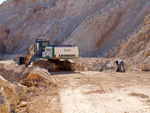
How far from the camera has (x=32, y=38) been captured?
3194 cm

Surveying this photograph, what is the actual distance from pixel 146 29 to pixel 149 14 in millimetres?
2581

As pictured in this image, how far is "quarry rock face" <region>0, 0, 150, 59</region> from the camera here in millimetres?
A: 18969

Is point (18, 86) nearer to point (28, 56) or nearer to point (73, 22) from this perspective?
point (28, 56)

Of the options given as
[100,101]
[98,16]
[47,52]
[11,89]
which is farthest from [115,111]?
[98,16]

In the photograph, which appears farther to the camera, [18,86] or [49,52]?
[49,52]

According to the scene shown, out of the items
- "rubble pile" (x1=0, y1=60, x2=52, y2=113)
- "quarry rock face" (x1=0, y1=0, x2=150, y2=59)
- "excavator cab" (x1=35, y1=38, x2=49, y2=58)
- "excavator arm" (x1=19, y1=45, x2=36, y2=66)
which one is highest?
"quarry rock face" (x1=0, y1=0, x2=150, y2=59)

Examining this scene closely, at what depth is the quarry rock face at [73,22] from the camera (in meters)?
19.0

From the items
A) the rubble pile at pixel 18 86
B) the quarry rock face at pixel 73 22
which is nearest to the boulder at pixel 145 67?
the rubble pile at pixel 18 86

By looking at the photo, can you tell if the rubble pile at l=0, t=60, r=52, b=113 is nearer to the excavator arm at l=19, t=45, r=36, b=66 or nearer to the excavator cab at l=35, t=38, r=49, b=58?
the excavator arm at l=19, t=45, r=36, b=66

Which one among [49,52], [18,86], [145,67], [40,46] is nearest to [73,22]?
[40,46]

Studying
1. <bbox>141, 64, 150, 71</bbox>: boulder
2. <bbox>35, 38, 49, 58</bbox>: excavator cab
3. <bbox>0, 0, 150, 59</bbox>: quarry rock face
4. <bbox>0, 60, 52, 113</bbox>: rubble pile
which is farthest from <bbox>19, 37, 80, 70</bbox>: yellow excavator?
<bbox>0, 0, 150, 59</bbox>: quarry rock face

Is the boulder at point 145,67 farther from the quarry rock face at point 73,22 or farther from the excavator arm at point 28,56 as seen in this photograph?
the excavator arm at point 28,56

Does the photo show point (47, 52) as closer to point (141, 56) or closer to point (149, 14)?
point (141, 56)

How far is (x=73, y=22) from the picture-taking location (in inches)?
1024
